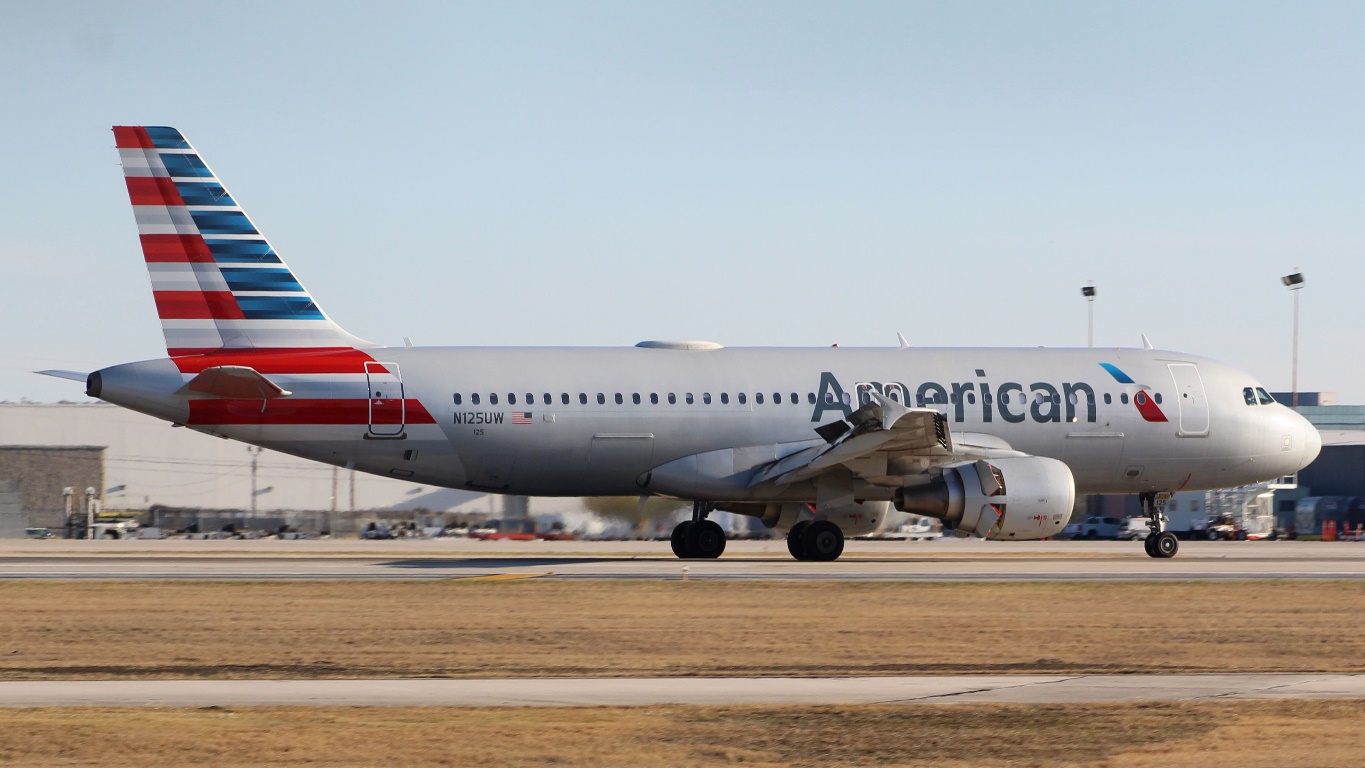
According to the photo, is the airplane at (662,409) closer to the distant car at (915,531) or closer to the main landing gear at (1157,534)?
the main landing gear at (1157,534)

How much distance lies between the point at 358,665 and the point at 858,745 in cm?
681

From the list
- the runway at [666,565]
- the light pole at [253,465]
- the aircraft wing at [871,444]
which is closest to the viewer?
the runway at [666,565]

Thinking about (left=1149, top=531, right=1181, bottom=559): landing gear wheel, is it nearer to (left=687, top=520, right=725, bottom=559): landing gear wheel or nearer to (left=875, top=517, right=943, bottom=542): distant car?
(left=687, top=520, right=725, bottom=559): landing gear wheel

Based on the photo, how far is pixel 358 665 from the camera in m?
16.7

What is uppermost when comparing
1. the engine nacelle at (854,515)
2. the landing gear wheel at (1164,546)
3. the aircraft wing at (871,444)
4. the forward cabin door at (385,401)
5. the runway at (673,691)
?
the forward cabin door at (385,401)

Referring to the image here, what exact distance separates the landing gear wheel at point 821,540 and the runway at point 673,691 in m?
17.1

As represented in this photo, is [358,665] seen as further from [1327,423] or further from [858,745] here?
[1327,423]

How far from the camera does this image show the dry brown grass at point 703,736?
37.1 ft

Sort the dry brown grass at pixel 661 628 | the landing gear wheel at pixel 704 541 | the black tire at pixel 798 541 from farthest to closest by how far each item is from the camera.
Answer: the landing gear wheel at pixel 704 541
the black tire at pixel 798 541
the dry brown grass at pixel 661 628

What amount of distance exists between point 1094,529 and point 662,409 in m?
35.7

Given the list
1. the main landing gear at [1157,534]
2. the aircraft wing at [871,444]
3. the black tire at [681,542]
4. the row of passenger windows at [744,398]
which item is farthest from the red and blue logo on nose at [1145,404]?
the black tire at [681,542]

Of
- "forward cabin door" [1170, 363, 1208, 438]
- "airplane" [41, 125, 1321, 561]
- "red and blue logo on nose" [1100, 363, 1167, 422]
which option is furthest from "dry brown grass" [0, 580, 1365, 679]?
"forward cabin door" [1170, 363, 1208, 438]

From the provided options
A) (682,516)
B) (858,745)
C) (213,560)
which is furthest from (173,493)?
(858,745)

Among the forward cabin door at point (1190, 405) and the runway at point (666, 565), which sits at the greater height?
the forward cabin door at point (1190, 405)
